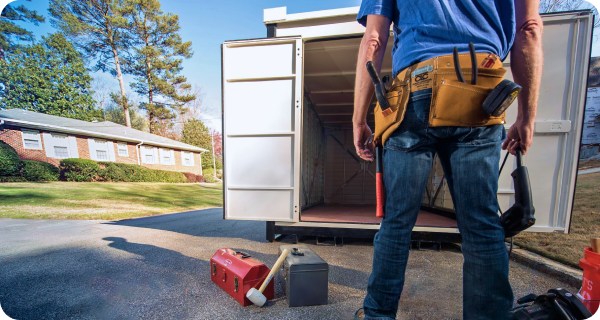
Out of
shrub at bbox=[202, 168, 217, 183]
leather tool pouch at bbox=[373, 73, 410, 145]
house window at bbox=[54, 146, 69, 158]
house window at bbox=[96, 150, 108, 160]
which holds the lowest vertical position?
shrub at bbox=[202, 168, 217, 183]

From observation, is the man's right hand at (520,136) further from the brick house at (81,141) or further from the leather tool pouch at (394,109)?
the brick house at (81,141)

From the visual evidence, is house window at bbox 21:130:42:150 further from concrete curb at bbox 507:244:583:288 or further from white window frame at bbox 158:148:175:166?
concrete curb at bbox 507:244:583:288

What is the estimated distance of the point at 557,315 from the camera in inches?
36.1

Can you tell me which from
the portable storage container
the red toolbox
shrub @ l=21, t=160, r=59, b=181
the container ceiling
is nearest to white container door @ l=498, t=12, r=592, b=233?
the portable storage container

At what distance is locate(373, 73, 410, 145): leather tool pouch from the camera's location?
0.84 metres

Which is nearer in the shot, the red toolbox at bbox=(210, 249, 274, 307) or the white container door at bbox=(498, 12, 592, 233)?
the red toolbox at bbox=(210, 249, 274, 307)

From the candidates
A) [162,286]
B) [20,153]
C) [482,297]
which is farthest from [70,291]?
[20,153]

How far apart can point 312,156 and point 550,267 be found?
446 cm

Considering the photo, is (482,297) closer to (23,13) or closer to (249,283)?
(249,283)

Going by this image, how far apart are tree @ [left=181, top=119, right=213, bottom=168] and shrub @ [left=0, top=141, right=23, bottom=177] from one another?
933cm

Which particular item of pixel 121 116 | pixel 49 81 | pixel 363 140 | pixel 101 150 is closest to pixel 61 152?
pixel 101 150

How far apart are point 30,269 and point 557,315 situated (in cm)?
A: 370

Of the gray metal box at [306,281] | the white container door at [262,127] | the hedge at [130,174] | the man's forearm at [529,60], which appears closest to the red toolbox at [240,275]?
the gray metal box at [306,281]

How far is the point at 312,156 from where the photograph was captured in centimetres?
595
